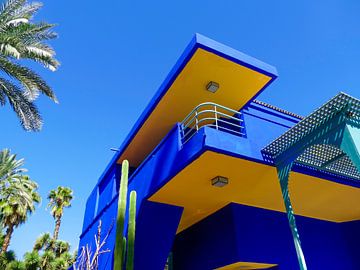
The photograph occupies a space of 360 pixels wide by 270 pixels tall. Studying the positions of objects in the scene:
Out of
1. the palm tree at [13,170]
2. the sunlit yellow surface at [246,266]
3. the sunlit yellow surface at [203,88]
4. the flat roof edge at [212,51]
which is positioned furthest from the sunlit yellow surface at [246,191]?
the palm tree at [13,170]

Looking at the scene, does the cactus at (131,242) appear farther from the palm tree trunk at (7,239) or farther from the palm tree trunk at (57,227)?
the palm tree trunk at (57,227)

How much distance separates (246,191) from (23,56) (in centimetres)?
903

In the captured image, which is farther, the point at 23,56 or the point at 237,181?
the point at 23,56

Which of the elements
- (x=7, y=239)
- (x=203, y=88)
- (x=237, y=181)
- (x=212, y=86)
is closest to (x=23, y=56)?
(x=203, y=88)

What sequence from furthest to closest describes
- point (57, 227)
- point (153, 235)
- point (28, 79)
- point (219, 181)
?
point (57, 227)
point (28, 79)
point (153, 235)
point (219, 181)

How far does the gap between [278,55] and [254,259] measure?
6528mm

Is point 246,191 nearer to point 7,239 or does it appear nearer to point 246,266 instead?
point 246,266

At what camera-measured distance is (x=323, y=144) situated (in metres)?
6.97

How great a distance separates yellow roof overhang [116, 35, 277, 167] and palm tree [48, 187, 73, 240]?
21343 mm

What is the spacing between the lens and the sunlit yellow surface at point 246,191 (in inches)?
305

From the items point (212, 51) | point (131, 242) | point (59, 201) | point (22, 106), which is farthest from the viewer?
point (59, 201)

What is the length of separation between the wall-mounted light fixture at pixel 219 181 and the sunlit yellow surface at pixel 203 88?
2.67 metres

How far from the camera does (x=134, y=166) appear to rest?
46.3 feet

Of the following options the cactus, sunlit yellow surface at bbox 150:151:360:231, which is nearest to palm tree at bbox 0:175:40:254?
sunlit yellow surface at bbox 150:151:360:231
